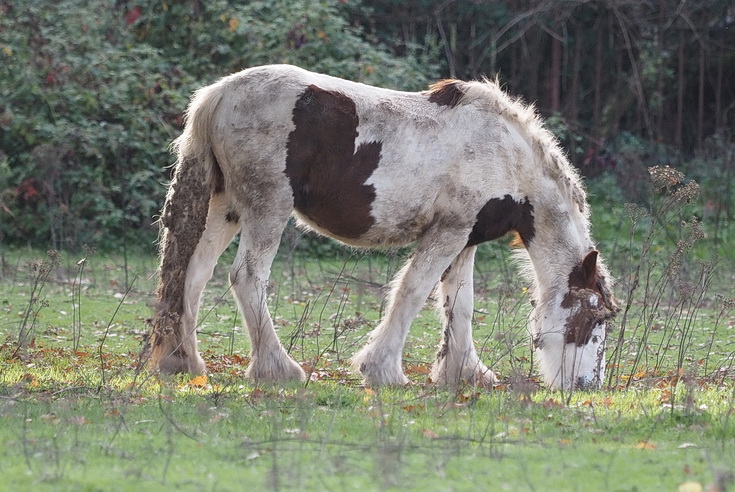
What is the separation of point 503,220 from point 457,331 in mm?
972

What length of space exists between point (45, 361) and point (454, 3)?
48.7ft

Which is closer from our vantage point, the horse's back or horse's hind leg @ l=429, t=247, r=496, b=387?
the horse's back

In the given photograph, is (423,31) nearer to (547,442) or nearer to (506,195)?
(506,195)

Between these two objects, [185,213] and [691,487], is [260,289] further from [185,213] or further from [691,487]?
[691,487]

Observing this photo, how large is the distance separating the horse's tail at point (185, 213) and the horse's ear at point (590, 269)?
293cm

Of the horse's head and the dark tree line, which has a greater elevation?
the dark tree line

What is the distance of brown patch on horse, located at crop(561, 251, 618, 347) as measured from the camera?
26.6ft

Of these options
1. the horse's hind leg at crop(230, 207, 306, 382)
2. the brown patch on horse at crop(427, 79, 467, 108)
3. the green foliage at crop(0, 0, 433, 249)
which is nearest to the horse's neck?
the brown patch on horse at crop(427, 79, 467, 108)

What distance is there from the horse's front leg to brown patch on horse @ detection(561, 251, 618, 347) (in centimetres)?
96

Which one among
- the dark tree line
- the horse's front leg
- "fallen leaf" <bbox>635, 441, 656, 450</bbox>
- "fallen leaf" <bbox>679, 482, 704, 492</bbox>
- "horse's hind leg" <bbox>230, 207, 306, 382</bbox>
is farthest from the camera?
the dark tree line

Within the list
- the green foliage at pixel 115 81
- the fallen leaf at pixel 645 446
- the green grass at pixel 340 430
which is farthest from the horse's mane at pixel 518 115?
the green foliage at pixel 115 81

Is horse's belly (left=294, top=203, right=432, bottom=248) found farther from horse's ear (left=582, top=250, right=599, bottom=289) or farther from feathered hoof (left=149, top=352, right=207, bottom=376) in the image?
feathered hoof (left=149, top=352, right=207, bottom=376)

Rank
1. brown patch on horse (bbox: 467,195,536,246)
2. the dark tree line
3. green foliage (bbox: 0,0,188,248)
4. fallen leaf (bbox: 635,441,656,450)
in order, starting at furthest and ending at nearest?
the dark tree line, green foliage (bbox: 0,0,188,248), brown patch on horse (bbox: 467,195,536,246), fallen leaf (bbox: 635,441,656,450)

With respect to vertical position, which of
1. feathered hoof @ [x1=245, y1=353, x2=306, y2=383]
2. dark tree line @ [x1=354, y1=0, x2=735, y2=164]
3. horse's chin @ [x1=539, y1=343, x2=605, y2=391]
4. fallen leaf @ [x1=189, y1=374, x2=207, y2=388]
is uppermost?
dark tree line @ [x1=354, y1=0, x2=735, y2=164]
